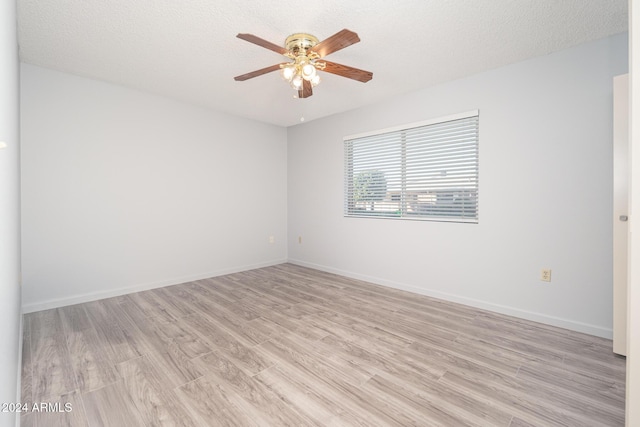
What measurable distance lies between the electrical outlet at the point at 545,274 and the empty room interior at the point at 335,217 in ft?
0.08

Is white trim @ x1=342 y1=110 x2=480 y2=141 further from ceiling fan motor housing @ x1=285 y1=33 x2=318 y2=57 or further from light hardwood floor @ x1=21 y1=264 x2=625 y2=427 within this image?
light hardwood floor @ x1=21 y1=264 x2=625 y2=427

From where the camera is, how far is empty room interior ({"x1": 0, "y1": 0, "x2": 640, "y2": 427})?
1651 millimetres

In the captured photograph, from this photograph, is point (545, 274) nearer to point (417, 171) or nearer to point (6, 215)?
point (417, 171)

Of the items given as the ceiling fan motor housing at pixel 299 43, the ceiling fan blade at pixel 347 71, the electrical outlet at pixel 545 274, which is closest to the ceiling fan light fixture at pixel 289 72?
the ceiling fan motor housing at pixel 299 43

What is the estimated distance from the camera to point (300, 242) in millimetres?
5066

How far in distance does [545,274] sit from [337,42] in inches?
109

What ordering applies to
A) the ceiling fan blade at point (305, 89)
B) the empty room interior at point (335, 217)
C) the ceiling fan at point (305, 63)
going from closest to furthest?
1. the empty room interior at point (335, 217)
2. the ceiling fan at point (305, 63)
3. the ceiling fan blade at point (305, 89)

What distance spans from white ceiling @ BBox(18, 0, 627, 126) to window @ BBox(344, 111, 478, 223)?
0.63m

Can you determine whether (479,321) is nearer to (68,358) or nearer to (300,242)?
(300,242)

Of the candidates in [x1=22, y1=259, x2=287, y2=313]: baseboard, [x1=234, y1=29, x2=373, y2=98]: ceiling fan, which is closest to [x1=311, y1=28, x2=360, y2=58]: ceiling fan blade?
[x1=234, y1=29, x2=373, y2=98]: ceiling fan

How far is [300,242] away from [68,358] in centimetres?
340

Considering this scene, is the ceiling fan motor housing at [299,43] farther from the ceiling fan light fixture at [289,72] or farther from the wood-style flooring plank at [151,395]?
the wood-style flooring plank at [151,395]

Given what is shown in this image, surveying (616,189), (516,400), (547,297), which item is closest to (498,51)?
(616,189)

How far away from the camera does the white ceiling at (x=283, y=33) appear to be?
200 cm
